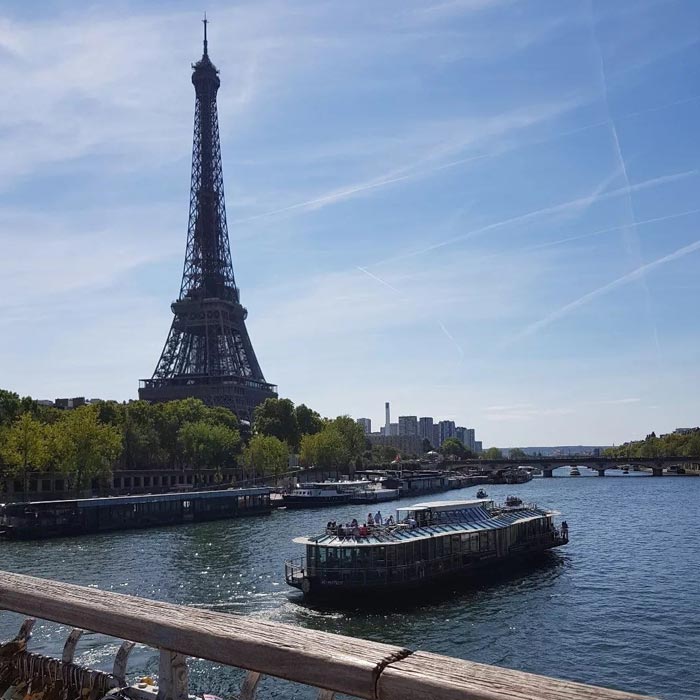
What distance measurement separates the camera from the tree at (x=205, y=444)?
5842 inches

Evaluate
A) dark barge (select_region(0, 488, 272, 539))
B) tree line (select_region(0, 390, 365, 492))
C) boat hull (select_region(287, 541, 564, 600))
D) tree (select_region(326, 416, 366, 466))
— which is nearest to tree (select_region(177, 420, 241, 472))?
tree line (select_region(0, 390, 365, 492))

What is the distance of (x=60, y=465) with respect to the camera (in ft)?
324

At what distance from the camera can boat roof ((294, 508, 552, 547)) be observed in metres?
48.5

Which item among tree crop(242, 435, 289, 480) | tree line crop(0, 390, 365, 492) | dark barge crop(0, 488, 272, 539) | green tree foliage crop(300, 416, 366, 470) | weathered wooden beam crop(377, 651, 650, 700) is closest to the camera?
weathered wooden beam crop(377, 651, 650, 700)

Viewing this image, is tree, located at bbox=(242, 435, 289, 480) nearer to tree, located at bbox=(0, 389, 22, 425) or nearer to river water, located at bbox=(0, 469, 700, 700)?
tree, located at bbox=(0, 389, 22, 425)

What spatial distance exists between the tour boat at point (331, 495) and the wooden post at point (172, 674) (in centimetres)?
11328

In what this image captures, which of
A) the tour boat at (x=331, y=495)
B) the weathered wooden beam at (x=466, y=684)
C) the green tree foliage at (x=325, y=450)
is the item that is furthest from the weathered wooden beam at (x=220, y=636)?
the green tree foliage at (x=325, y=450)

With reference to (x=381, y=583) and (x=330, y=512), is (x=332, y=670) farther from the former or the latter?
(x=330, y=512)

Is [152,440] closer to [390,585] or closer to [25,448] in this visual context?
[25,448]

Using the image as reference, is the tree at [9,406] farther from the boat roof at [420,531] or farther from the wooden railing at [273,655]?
the wooden railing at [273,655]

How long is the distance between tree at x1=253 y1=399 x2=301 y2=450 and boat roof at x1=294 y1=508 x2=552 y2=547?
5029 inches

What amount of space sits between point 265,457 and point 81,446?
5683cm

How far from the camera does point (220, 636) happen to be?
19.4ft

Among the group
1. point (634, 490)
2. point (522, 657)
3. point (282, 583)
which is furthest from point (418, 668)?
point (634, 490)
